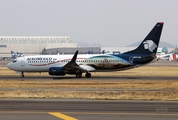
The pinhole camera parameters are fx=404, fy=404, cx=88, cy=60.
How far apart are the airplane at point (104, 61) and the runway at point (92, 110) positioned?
25.5 m

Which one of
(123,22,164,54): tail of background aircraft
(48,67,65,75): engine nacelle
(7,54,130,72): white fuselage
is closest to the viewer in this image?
(48,67,65,75): engine nacelle

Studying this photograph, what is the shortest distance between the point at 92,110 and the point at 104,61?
101 feet

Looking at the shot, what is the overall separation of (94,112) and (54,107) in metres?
3.05

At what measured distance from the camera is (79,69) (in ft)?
167

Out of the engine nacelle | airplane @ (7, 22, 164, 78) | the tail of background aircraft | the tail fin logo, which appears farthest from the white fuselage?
the tail fin logo

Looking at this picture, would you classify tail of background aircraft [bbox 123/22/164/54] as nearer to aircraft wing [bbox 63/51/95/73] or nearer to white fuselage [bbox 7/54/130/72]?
white fuselage [bbox 7/54/130/72]

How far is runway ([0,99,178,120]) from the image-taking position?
59.2 feet

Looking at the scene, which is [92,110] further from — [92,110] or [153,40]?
[153,40]

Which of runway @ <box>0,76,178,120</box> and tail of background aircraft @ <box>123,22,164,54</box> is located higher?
tail of background aircraft @ <box>123,22,164,54</box>

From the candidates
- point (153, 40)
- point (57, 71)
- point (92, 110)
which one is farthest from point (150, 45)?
point (92, 110)

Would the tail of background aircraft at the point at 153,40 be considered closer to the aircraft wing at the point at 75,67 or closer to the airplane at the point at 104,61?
the airplane at the point at 104,61

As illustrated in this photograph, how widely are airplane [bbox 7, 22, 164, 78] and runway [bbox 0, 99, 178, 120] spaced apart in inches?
1005

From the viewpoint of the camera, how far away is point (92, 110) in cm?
2041

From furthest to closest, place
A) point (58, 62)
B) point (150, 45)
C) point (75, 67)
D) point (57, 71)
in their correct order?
point (58, 62) < point (75, 67) < point (150, 45) < point (57, 71)
